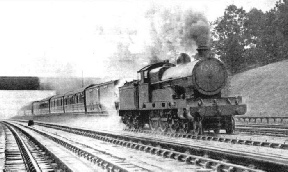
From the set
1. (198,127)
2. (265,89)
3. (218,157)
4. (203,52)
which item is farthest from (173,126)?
(265,89)

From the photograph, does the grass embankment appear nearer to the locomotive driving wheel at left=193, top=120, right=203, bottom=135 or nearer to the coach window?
the coach window

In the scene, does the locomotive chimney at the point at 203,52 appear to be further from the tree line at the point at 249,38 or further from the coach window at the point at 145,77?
the tree line at the point at 249,38

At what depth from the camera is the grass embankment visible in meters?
28.0

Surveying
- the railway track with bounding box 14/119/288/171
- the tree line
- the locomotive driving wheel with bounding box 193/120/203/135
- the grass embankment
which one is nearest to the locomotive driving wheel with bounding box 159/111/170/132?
the locomotive driving wheel with bounding box 193/120/203/135

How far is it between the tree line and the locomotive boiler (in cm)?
3177

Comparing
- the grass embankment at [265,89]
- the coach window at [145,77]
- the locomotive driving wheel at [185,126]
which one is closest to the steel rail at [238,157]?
the locomotive driving wheel at [185,126]

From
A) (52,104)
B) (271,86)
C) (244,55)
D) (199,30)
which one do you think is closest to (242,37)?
(244,55)

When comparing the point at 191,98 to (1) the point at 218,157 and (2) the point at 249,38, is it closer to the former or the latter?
(1) the point at 218,157

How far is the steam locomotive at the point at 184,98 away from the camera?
46.8ft

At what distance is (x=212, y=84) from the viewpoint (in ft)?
49.2

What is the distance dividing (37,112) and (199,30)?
48.8 metres

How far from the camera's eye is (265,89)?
32.3 metres

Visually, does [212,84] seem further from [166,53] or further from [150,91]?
[166,53]

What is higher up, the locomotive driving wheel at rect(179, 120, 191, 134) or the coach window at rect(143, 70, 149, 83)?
the coach window at rect(143, 70, 149, 83)
